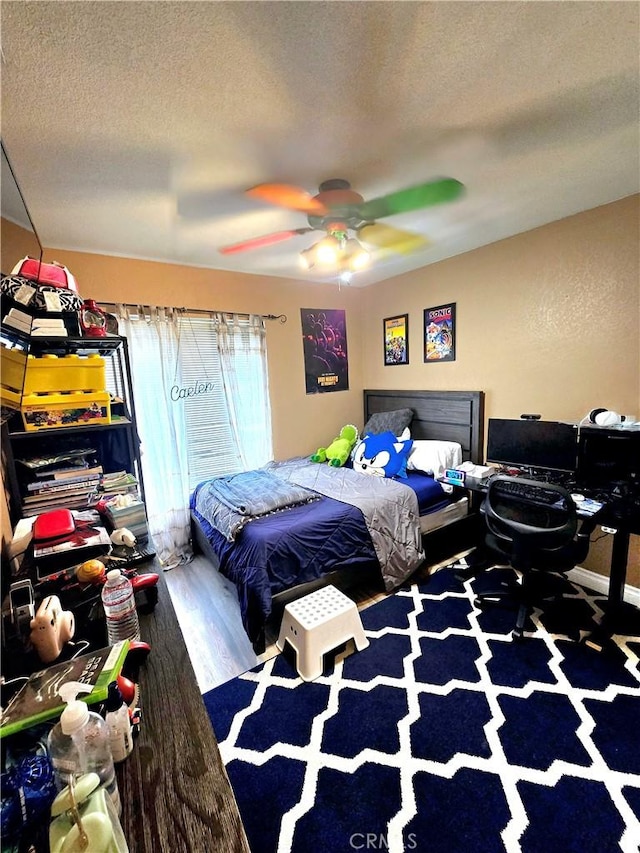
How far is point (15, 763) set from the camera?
0.62 meters

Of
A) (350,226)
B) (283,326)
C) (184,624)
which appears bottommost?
(184,624)

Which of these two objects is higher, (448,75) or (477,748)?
(448,75)

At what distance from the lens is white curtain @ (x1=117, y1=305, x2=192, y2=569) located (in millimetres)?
2906

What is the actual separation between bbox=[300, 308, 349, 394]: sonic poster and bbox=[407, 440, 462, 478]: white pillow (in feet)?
4.13

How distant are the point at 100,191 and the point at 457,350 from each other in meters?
2.81

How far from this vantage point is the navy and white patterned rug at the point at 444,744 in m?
1.24

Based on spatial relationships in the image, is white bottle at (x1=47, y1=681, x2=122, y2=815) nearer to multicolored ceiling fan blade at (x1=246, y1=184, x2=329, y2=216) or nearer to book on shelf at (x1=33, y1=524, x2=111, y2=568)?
book on shelf at (x1=33, y1=524, x2=111, y2=568)

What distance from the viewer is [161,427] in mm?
3018

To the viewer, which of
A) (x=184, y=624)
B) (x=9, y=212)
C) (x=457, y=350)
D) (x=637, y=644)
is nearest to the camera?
(x=9, y=212)

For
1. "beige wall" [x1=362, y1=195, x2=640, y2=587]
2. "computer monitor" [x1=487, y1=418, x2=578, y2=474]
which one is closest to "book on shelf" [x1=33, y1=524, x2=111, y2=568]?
"computer monitor" [x1=487, y1=418, x2=578, y2=474]

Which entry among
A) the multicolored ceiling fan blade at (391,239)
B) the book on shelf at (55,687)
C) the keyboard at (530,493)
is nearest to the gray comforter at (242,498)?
the keyboard at (530,493)

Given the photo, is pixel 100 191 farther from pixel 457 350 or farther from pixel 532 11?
pixel 457 350

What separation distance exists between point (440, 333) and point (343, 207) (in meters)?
1.82

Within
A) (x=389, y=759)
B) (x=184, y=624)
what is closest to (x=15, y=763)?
(x=389, y=759)
